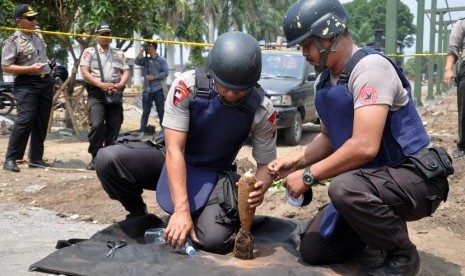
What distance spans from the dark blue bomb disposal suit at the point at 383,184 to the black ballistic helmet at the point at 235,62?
0.40m

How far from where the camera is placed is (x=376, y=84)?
318cm

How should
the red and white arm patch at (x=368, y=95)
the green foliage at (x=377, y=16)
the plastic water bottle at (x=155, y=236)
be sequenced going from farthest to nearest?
the green foliage at (x=377, y=16), the plastic water bottle at (x=155, y=236), the red and white arm patch at (x=368, y=95)

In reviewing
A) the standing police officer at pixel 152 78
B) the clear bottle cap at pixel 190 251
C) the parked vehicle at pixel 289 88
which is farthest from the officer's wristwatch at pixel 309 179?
the standing police officer at pixel 152 78

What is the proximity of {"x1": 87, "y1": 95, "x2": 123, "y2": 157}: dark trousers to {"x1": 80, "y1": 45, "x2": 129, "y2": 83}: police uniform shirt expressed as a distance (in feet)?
1.20

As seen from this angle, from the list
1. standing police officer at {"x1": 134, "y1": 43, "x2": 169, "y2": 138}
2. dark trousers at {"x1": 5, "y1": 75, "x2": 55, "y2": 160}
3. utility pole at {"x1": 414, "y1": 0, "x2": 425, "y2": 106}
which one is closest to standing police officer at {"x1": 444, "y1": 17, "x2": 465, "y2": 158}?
dark trousers at {"x1": 5, "y1": 75, "x2": 55, "y2": 160}

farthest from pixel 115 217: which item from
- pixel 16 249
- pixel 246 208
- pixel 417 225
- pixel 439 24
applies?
pixel 439 24

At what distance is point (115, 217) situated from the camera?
5.27 m

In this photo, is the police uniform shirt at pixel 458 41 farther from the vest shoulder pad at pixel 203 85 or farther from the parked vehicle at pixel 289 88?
the vest shoulder pad at pixel 203 85

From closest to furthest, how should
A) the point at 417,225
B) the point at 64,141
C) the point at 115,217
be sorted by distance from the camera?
the point at 417,225
the point at 115,217
the point at 64,141

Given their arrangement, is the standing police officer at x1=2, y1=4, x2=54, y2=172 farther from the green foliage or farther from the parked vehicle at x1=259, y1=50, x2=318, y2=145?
the green foliage

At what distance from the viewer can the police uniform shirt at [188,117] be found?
3.76 meters

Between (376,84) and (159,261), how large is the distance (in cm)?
152

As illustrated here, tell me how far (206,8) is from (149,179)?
47.4 m

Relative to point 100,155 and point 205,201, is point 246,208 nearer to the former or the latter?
point 205,201
